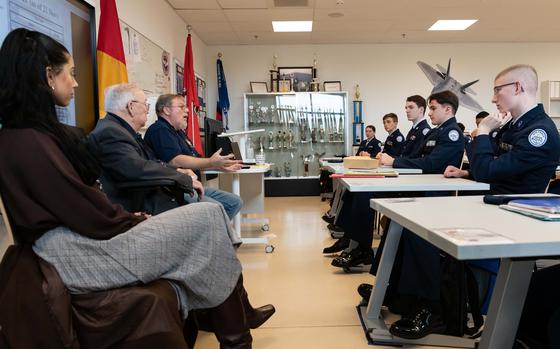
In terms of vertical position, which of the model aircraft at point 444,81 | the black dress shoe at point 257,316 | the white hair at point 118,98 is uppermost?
the model aircraft at point 444,81

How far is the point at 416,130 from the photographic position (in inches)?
143

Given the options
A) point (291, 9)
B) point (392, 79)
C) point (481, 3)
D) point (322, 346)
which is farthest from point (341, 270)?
point (392, 79)

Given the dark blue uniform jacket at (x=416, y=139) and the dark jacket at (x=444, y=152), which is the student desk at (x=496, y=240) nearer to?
the dark jacket at (x=444, y=152)

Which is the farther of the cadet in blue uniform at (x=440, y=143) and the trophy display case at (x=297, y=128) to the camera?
the trophy display case at (x=297, y=128)

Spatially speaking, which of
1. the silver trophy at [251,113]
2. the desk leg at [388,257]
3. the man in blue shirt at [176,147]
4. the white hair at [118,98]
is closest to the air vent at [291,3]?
the silver trophy at [251,113]

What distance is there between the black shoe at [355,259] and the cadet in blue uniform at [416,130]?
938 mm

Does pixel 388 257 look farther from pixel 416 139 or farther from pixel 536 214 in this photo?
pixel 416 139

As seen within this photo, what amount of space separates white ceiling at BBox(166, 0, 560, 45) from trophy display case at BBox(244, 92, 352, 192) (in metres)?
0.99

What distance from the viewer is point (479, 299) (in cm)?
196

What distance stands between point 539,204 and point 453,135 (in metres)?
1.97

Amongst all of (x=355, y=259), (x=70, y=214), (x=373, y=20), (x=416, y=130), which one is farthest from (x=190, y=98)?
(x=70, y=214)

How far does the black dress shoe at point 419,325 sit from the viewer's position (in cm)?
181

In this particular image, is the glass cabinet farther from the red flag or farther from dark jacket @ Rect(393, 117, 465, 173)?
dark jacket @ Rect(393, 117, 465, 173)

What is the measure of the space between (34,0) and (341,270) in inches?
97.9
